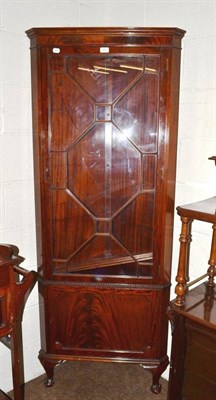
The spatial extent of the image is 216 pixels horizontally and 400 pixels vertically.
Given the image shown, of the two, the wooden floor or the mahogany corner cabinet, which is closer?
the mahogany corner cabinet

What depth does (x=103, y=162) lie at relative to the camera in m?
1.89

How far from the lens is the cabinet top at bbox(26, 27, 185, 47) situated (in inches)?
63.5

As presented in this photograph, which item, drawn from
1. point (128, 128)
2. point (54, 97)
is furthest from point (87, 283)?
point (54, 97)

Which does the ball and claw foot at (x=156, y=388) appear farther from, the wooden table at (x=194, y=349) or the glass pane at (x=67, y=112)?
the glass pane at (x=67, y=112)

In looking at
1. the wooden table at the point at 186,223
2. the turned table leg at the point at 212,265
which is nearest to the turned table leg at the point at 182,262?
the wooden table at the point at 186,223

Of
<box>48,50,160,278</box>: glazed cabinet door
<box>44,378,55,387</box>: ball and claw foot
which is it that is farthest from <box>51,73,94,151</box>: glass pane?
<box>44,378,55,387</box>: ball and claw foot

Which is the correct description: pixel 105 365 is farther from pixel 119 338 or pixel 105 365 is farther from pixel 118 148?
pixel 118 148

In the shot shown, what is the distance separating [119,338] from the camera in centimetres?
192

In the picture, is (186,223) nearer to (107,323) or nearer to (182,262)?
(182,262)

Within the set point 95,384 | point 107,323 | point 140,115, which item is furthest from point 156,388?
point 140,115

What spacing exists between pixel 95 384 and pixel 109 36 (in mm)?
1895

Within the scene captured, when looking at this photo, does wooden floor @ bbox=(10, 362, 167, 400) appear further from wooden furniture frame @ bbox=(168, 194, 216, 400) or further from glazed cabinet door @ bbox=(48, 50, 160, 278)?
glazed cabinet door @ bbox=(48, 50, 160, 278)

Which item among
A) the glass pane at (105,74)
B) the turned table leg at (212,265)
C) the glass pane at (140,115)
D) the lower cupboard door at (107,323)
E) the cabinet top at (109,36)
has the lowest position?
the lower cupboard door at (107,323)

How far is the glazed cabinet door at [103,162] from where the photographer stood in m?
1.75
